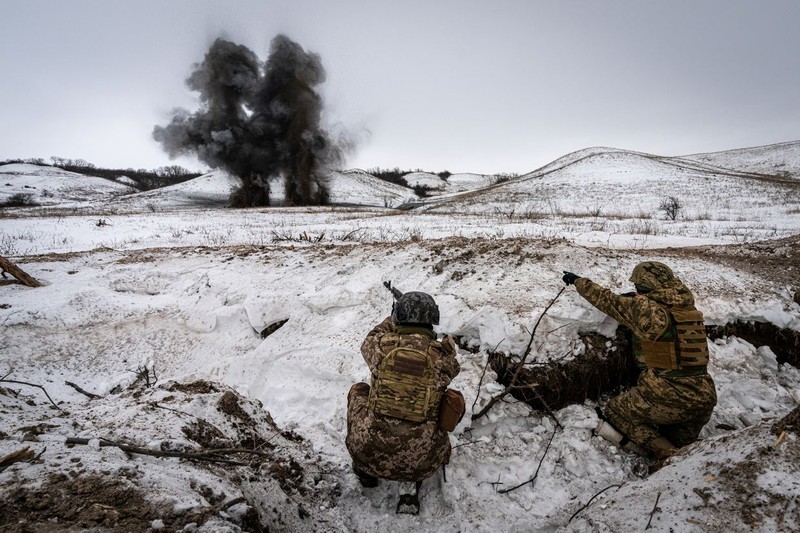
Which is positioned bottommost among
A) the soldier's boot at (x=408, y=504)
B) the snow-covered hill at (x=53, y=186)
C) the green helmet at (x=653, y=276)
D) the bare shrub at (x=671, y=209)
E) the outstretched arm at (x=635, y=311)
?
the soldier's boot at (x=408, y=504)

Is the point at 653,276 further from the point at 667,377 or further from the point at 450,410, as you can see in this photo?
the point at 450,410

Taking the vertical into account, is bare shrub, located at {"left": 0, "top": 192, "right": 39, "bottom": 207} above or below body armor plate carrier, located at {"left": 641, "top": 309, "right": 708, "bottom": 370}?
above

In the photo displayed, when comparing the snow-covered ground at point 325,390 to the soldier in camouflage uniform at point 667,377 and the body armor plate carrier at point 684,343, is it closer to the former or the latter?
the soldier in camouflage uniform at point 667,377

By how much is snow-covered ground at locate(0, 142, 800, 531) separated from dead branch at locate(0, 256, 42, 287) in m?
0.14

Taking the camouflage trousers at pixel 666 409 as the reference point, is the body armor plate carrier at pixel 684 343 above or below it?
above

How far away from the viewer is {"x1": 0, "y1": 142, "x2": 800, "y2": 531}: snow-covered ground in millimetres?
1796

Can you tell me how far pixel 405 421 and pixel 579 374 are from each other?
215 centimetres

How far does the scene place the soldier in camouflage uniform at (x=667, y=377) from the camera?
295cm

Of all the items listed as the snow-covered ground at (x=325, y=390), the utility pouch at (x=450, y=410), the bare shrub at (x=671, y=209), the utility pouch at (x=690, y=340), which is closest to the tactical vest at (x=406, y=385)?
the utility pouch at (x=450, y=410)

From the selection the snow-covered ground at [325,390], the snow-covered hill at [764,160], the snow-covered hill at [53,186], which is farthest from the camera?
the snow-covered hill at [764,160]

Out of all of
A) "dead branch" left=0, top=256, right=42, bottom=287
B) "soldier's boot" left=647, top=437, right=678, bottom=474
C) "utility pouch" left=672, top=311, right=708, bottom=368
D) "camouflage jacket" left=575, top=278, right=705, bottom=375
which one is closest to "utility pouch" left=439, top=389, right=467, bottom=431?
"soldier's boot" left=647, top=437, right=678, bottom=474

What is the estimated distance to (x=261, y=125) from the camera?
1185 inches

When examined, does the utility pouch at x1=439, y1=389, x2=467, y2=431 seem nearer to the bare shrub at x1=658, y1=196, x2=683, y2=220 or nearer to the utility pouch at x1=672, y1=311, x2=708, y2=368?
the utility pouch at x1=672, y1=311, x2=708, y2=368

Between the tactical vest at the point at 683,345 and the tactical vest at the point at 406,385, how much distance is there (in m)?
2.12
